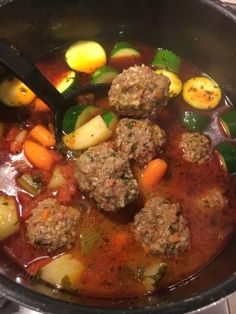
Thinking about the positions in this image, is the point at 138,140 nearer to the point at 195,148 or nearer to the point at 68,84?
the point at 195,148

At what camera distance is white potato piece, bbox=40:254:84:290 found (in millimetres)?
2025

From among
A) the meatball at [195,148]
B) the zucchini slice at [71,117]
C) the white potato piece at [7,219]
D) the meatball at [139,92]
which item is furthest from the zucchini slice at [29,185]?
the meatball at [195,148]

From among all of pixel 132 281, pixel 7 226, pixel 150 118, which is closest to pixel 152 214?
pixel 132 281

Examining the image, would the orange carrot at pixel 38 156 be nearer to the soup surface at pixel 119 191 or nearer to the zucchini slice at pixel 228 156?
the soup surface at pixel 119 191

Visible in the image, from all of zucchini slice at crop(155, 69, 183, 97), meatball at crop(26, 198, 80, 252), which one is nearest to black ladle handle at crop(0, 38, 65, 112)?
meatball at crop(26, 198, 80, 252)

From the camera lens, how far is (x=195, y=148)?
8.16 ft

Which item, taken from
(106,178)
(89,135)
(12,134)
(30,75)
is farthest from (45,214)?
(30,75)

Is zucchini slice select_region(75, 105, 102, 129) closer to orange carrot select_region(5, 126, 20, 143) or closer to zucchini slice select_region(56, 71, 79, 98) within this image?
zucchini slice select_region(56, 71, 79, 98)

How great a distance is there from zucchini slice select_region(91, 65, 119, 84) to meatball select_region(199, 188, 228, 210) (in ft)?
3.15

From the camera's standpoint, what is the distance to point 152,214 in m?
2.14

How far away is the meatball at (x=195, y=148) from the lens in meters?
2.47

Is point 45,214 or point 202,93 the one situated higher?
point 202,93

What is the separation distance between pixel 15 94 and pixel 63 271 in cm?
119

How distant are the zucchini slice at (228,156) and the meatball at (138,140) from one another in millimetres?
414
